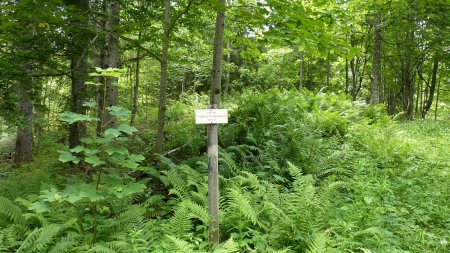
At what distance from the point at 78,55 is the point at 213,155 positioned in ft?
15.0

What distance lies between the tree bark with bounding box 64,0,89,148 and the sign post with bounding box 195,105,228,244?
3.14 m

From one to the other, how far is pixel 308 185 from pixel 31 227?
385cm

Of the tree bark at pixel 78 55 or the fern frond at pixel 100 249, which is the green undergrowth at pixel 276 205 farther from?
the tree bark at pixel 78 55

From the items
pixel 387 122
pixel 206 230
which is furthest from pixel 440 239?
pixel 387 122

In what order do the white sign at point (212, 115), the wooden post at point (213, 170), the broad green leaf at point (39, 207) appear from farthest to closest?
the wooden post at point (213, 170)
the white sign at point (212, 115)
the broad green leaf at point (39, 207)

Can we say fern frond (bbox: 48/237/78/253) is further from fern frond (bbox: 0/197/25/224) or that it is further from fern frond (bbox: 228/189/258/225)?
fern frond (bbox: 228/189/258/225)

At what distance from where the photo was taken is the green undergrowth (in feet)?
11.7

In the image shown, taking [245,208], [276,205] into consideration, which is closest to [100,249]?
[245,208]

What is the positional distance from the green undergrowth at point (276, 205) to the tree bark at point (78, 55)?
118 cm

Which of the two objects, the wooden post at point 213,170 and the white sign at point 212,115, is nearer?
the white sign at point 212,115

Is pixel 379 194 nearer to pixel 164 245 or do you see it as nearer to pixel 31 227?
pixel 164 245

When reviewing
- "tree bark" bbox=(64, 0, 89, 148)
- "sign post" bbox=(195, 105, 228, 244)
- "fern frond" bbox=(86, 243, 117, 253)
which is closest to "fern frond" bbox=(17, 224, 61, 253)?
"fern frond" bbox=(86, 243, 117, 253)

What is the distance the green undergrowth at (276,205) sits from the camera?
357cm

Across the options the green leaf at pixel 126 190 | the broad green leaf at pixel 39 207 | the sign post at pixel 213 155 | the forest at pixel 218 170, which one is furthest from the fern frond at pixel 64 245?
the sign post at pixel 213 155
